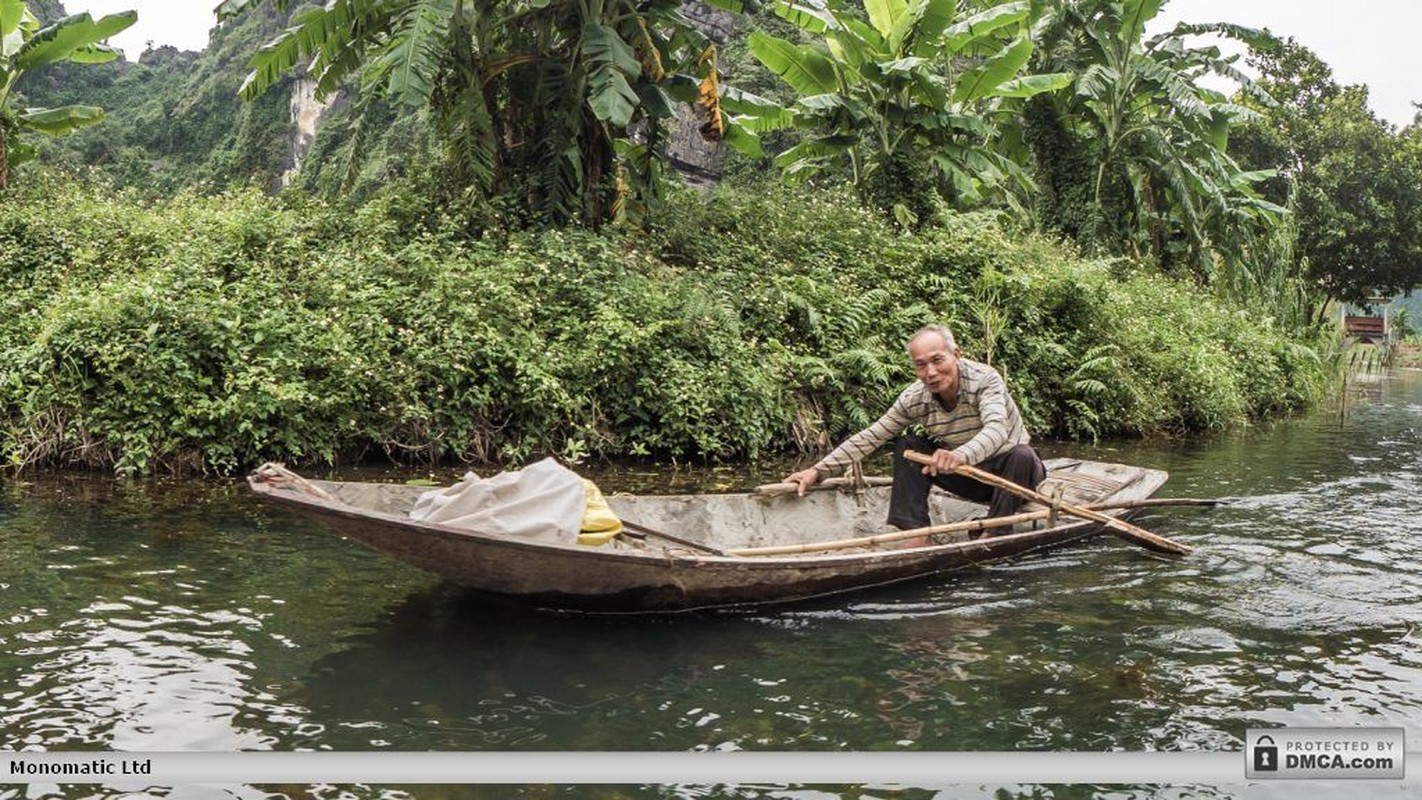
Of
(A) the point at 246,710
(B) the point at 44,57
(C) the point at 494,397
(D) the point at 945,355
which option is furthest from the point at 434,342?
(B) the point at 44,57

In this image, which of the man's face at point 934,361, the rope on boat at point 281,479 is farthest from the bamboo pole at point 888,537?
the rope on boat at point 281,479

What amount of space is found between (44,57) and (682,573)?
1103 cm

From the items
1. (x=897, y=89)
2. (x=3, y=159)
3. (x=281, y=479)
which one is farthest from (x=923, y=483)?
(x=3, y=159)

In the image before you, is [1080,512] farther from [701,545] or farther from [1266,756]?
[1266,756]

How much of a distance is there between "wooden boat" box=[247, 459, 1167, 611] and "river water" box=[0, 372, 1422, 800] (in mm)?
152

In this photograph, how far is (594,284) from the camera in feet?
34.4

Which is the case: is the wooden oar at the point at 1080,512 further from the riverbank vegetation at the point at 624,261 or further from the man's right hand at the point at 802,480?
the riverbank vegetation at the point at 624,261

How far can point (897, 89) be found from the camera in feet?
47.3

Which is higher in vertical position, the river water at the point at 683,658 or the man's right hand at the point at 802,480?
the man's right hand at the point at 802,480

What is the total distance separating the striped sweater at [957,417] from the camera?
Result: 6520 mm

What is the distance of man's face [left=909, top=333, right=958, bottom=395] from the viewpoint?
6.36 meters

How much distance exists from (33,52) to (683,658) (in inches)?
444

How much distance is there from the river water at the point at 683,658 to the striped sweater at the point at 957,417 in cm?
84

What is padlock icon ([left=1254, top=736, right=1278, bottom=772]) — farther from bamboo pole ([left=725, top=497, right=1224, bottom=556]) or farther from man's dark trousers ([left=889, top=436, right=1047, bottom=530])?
man's dark trousers ([left=889, top=436, right=1047, bottom=530])
